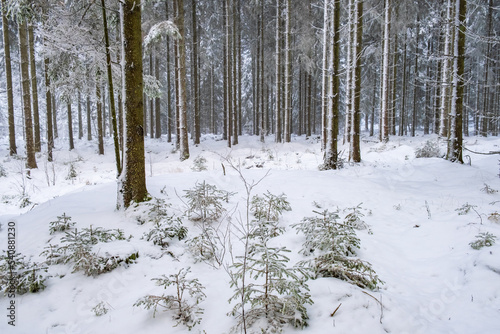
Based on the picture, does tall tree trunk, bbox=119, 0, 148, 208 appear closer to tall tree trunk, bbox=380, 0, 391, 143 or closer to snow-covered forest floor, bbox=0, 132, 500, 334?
snow-covered forest floor, bbox=0, 132, 500, 334

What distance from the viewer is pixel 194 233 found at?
4.16 metres

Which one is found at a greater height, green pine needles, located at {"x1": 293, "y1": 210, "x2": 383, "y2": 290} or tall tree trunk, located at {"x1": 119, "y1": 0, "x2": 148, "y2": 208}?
tall tree trunk, located at {"x1": 119, "y1": 0, "x2": 148, "y2": 208}

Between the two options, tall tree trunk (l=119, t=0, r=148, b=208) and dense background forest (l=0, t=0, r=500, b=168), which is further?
dense background forest (l=0, t=0, r=500, b=168)

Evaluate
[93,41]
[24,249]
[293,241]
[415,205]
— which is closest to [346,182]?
[415,205]

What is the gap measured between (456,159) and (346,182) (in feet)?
13.7

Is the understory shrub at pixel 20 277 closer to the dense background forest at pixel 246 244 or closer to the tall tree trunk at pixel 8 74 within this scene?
the dense background forest at pixel 246 244

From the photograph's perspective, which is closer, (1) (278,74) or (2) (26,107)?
(2) (26,107)

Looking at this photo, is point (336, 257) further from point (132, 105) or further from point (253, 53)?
point (253, 53)

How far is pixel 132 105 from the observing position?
4453 mm

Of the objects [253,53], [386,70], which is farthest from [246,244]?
[253,53]

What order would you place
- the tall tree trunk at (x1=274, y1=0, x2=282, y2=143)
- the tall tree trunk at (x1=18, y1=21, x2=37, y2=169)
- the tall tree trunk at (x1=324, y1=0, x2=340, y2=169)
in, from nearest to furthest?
the tall tree trunk at (x1=324, y1=0, x2=340, y2=169), the tall tree trunk at (x1=18, y1=21, x2=37, y2=169), the tall tree trunk at (x1=274, y1=0, x2=282, y2=143)

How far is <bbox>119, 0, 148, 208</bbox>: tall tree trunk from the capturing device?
4414mm

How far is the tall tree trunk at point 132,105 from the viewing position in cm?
441

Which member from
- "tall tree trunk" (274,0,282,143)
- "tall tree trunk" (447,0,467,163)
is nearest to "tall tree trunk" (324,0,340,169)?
"tall tree trunk" (447,0,467,163)
